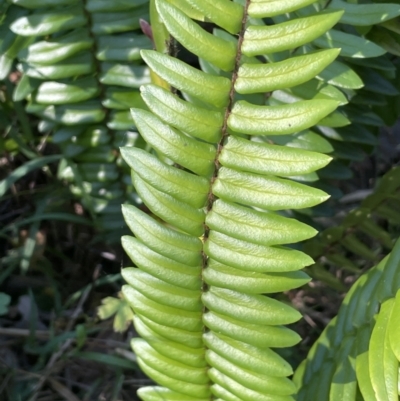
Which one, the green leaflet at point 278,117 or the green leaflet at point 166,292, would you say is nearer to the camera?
the green leaflet at point 278,117

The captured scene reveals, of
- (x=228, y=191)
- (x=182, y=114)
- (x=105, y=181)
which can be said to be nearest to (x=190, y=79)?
(x=182, y=114)

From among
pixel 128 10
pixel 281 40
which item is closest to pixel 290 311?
pixel 281 40

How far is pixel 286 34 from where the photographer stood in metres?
0.74

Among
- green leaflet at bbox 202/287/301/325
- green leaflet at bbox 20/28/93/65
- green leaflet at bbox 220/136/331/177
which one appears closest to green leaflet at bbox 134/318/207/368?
green leaflet at bbox 202/287/301/325

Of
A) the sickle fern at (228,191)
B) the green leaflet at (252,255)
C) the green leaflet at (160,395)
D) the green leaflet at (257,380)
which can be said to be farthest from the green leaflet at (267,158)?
the green leaflet at (160,395)

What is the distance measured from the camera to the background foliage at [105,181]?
998 millimetres

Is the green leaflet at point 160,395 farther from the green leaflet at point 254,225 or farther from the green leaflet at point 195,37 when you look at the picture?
the green leaflet at point 195,37

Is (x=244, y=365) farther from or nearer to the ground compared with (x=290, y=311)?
nearer to the ground

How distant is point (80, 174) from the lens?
1413mm

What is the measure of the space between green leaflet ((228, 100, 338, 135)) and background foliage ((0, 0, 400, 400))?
88 millimetres

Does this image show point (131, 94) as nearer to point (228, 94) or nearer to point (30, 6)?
point (30, 6)

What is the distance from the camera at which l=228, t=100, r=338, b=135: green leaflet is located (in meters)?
0.74

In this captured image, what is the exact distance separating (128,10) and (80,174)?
0.43 m

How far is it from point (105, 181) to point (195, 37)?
2.31ft
